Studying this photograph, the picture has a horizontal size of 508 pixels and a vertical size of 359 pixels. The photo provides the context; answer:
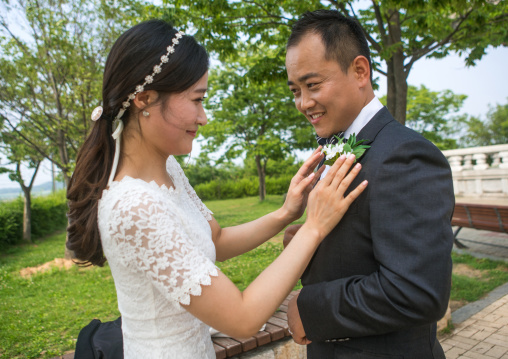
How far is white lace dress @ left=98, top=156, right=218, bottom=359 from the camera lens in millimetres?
1613

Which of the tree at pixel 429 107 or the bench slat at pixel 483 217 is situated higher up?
the tree at pixel 429 107

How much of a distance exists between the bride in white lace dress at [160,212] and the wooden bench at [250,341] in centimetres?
98

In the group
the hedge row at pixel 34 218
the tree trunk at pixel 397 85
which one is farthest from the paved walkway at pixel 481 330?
the hedge row at pixel 34 218

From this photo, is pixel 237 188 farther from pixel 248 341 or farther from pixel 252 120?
pixel 248 341

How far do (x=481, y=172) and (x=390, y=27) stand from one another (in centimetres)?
1241

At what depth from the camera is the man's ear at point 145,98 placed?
1.82 metres

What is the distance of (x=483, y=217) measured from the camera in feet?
26.5

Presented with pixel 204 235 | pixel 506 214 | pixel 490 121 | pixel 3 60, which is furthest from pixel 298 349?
pixel 490 121

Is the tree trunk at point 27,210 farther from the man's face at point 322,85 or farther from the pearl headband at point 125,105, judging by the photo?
the man's face at point 322,85

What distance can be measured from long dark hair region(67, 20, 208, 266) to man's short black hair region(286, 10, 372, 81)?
476 mm

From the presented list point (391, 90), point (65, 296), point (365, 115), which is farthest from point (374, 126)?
point (65, 296)

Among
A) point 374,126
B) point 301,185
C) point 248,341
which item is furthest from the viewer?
point 248,341

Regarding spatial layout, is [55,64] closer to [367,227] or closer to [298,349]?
[298,349]

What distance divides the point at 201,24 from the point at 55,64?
512 cm
